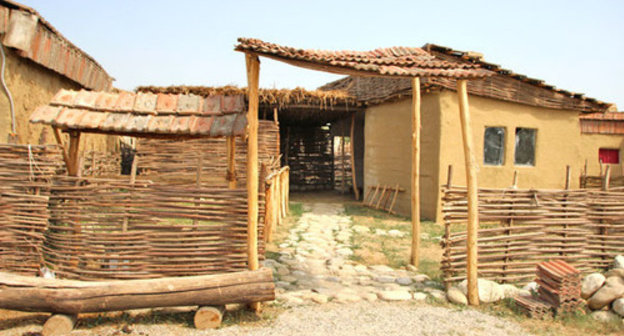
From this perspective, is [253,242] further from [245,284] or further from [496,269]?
[496,269]

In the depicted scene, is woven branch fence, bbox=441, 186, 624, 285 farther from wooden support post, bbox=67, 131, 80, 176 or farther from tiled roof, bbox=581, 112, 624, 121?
tiled roof, bbox=581, 112, 624, 121

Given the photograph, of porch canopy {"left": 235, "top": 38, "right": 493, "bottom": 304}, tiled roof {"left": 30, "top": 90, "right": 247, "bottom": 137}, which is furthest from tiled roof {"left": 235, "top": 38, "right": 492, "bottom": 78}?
tiled roof {"left": 30, "top": 90, "right": 247, "bottom": 137}

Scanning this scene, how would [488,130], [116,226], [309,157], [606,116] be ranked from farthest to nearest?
[309,157] < [606,116] < [488,130] < [116,226]

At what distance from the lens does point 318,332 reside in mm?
3629

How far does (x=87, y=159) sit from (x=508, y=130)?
11.2 metres

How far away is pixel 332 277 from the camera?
209 inches

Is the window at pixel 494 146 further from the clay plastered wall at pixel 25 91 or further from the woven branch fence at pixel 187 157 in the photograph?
the clay plastered wall at pixel 25 91

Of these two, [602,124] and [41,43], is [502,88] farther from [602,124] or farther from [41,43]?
[41,43]

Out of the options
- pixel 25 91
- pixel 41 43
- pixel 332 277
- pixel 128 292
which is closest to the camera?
pixel 128 292

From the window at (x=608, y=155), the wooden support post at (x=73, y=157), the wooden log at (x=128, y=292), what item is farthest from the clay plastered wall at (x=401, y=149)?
the window at (x=608, y=155)

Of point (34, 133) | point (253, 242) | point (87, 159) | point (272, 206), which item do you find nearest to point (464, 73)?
point (253, 242)

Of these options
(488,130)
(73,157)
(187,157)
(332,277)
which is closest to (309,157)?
(187,157)

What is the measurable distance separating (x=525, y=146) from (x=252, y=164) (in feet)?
28.0

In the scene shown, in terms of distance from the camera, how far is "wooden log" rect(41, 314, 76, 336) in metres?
3.45
